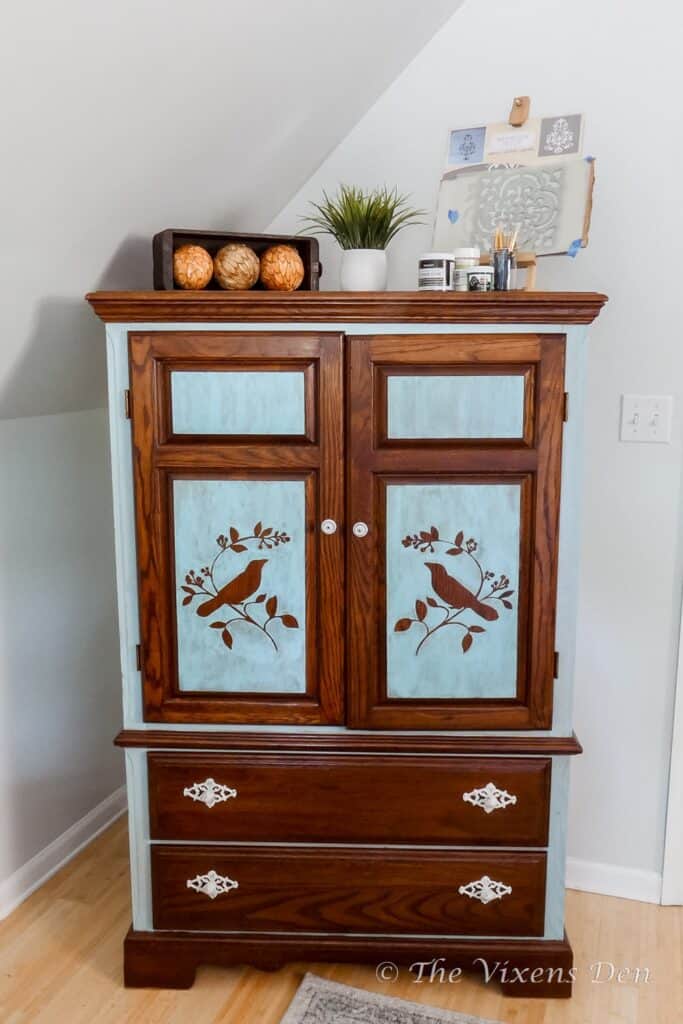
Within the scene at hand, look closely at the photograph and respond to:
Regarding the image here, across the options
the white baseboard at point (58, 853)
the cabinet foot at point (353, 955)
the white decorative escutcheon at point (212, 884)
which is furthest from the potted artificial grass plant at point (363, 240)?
the white baseboard at point (58, 853)

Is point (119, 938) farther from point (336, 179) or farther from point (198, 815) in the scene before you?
point (336, 179)

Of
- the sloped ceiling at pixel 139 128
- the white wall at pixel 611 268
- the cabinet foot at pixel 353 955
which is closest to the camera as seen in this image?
the sloped ceiling at pixel 139 128

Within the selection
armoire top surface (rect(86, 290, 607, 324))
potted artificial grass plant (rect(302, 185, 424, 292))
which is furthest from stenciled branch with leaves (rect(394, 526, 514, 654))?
potted artificial grass plant (rect(302, 185, 424, 292))

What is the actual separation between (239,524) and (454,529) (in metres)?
0.43

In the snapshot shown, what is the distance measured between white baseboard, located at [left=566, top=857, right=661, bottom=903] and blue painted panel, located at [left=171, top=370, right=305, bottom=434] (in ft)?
4.56

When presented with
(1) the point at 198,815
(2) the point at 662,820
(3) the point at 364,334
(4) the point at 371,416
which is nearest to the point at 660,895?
(2) the point at 662,820

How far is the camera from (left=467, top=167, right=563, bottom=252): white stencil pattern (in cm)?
200

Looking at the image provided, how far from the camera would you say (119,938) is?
2129mm

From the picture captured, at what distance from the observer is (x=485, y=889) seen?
Result: 1.90m

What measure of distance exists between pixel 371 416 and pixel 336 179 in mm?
852

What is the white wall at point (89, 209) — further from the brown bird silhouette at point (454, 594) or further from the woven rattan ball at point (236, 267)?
the brown bird silhouette at point (454, 594)

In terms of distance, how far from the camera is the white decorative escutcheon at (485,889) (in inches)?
74.9

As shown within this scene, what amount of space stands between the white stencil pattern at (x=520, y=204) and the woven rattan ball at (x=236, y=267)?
20.6 inches

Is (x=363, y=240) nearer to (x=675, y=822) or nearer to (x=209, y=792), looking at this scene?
(x=209, y=792)
